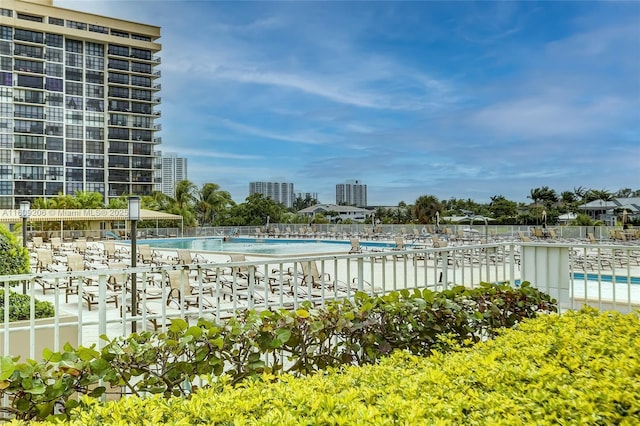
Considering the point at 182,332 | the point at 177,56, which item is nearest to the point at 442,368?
the point at 182,332

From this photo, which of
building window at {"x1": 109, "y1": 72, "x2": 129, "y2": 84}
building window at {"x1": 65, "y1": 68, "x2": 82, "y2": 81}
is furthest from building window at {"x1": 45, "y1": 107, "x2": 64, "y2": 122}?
building window at {"x1": 109, "y1": 72, "x2": 129, "y2": 84}

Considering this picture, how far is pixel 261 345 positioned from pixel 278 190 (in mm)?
61942

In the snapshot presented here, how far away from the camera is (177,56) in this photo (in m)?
63.3

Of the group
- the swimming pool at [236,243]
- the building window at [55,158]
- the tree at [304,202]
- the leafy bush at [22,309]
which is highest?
the building window at [55,158]

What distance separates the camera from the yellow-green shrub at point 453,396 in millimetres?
1393

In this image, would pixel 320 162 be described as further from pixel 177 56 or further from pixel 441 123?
pixel 177 56

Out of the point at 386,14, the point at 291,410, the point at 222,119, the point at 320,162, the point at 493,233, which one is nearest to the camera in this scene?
the point at 291,410

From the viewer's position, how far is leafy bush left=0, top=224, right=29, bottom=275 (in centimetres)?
534

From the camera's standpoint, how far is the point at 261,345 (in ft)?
8.83

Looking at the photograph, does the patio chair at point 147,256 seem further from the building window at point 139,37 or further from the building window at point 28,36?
A: the building window at point 139,37

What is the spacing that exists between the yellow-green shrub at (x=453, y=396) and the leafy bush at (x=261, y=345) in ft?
1.60

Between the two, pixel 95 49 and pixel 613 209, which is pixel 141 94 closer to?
pixel 95 49

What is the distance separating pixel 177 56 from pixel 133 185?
17753 mm

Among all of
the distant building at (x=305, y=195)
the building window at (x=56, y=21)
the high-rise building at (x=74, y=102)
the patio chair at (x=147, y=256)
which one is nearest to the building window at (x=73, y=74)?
the high-rise building at (x=74, y=102)
